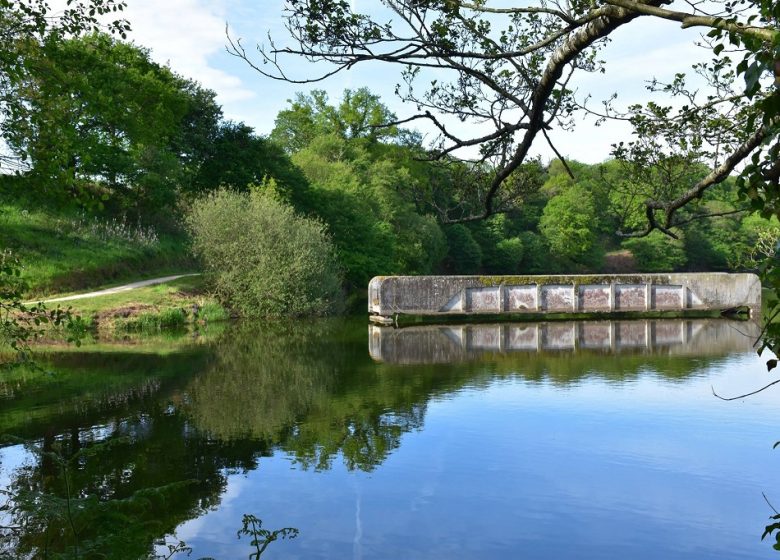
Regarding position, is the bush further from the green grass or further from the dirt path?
the green grass

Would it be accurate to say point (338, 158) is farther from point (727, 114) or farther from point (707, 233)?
point (727, 114)

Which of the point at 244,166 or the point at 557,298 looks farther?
the point at 244,166

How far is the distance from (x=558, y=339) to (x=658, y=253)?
48.3m

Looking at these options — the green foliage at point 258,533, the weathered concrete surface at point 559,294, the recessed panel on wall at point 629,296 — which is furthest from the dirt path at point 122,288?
the green foliage at point 258,533

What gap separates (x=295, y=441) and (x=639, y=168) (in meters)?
8.05

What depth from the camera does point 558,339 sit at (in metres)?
27.5

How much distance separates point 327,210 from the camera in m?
43.8

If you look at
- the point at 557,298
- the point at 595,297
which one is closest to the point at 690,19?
the point at 557,298

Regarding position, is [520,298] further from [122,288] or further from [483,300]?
[122,288]

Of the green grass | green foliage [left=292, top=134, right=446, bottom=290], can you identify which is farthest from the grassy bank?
green foliage [left=292, top=134, right=446, bottom=290]

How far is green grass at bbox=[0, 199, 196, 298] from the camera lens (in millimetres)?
32844

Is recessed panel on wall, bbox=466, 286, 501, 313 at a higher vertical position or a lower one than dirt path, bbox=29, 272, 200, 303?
lower

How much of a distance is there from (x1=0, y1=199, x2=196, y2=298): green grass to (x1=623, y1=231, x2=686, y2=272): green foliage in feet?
154

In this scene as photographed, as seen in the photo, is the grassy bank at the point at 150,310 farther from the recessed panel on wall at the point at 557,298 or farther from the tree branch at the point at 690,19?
the tree branch at the point at 690,19
